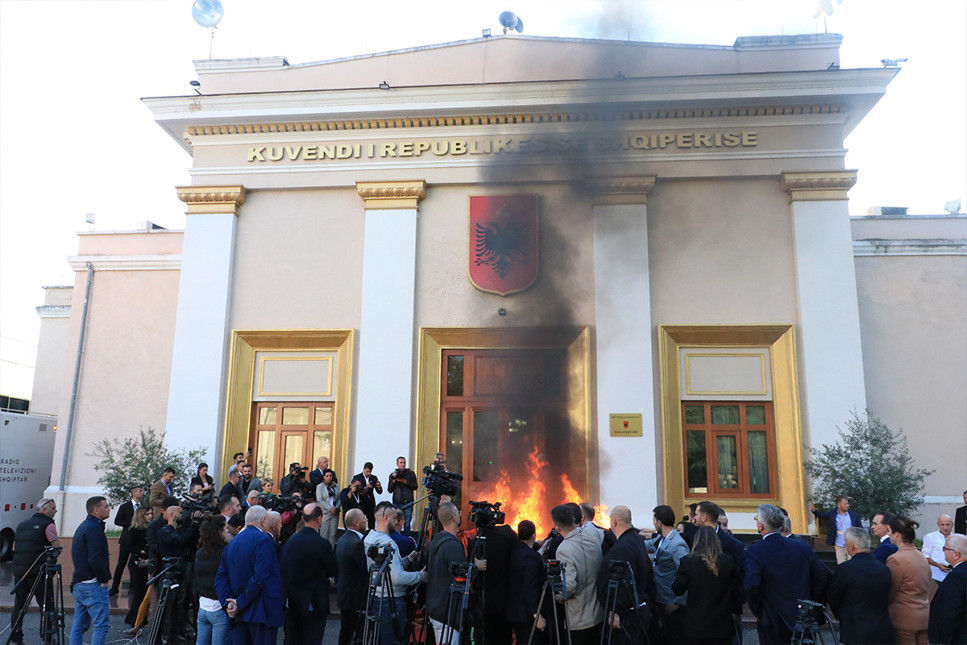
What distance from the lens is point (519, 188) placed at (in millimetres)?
16141

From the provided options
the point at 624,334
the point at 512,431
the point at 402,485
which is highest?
the point at 624,334

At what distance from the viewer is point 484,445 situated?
15523 mm

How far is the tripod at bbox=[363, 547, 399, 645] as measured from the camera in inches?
276

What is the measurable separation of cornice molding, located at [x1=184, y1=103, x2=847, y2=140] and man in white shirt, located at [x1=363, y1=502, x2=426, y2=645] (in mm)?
10607

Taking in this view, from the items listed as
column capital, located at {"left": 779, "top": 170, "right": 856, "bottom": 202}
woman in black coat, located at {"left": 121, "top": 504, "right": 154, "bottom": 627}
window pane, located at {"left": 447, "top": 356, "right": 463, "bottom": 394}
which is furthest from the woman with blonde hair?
column capital, located at {"left": 779, "top": 170, "right": 856, "bottom": 202}

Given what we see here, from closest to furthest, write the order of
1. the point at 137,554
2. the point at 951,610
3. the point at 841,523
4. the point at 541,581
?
the point at 951,610
the point at 541,581
the point at 137,554
the point at 841,523

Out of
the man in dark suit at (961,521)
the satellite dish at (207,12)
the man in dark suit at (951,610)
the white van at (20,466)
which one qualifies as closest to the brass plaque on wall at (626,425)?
the man in dark suit at (961,521)

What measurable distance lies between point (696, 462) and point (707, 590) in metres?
9.12

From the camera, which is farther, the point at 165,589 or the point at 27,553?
the point at 27,553

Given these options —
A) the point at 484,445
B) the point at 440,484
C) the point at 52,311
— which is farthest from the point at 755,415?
the point at 52,311

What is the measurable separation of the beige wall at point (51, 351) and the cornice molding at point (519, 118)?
12.7m

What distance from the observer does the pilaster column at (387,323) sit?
1530 cm

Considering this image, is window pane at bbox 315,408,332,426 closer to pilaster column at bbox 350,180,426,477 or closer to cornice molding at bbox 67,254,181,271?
pilaster column at bbox 350,180,426,477

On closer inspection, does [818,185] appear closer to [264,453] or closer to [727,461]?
[727,461]
